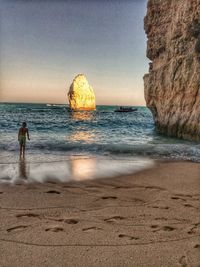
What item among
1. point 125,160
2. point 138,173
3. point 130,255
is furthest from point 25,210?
point 125,160

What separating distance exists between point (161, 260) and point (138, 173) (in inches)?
215

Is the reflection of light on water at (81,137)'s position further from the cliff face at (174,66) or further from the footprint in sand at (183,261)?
the footprint in sand at (183,261)

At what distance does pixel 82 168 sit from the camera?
9.83m

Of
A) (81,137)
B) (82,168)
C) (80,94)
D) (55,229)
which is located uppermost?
(80,94)

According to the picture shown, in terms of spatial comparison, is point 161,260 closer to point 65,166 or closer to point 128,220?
point 128,220

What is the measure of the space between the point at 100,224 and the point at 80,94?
98218 millimetres

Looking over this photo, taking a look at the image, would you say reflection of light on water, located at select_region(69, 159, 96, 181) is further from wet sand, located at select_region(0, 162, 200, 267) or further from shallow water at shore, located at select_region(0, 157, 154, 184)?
wet sand, located at select_region(0, 162, 200, 267)

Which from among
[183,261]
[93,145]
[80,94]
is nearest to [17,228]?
[183,261]

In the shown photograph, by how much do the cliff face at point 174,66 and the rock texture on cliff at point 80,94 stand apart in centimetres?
7483

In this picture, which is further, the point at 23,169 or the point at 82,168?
the point at 82,168

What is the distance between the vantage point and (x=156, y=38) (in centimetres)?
2553

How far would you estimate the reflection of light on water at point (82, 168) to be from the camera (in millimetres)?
8500

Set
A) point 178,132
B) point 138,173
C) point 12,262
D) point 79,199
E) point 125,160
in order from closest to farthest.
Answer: point 12,262, point 79,199, point 138,173, point 125,160, point 178,132

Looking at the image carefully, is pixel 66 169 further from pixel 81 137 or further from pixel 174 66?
pixel 174 66
